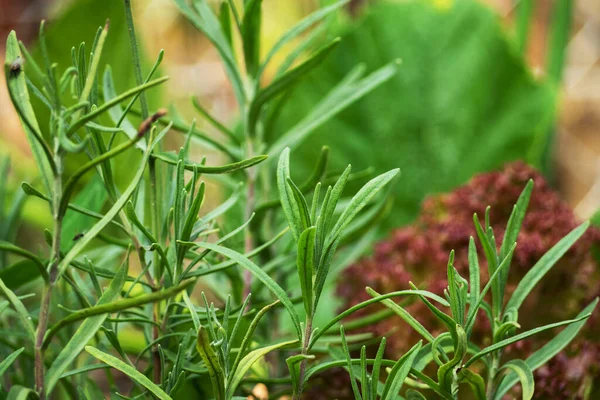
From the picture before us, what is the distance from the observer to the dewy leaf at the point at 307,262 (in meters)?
0.16

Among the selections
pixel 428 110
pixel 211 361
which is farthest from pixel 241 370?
pixel 428 110

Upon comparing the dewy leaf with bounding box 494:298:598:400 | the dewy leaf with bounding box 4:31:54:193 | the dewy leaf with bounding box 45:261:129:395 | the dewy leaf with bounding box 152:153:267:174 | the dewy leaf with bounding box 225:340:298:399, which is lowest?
the dewy leaf with bounding box 494:298:598:400

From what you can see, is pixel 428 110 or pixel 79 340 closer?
pixel 79 340

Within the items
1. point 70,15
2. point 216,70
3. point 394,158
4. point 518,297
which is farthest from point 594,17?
point 518,297

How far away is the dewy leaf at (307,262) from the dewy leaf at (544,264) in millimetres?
60

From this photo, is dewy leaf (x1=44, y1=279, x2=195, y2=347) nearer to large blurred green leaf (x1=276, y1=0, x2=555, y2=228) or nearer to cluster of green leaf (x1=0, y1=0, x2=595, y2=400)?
cluster of green leaf (x1=0, y1=0, x2=595, y2=400)

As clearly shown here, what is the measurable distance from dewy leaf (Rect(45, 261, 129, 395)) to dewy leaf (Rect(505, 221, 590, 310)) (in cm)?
10

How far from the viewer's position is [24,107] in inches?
6.0

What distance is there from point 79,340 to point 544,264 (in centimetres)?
12

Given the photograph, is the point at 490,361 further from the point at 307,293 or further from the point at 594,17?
the point at 594,17

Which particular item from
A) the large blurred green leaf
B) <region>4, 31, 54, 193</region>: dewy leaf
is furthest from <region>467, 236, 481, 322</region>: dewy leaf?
the large blurred green leaf

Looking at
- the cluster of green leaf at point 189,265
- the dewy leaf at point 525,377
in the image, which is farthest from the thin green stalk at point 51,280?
the dewy leaf at point 525,377

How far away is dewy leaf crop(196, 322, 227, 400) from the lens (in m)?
0.15

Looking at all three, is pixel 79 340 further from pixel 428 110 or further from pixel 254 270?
pixel 428 110
